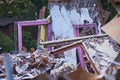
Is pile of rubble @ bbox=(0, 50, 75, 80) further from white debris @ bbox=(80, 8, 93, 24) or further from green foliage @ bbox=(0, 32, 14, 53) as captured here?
green foliage @ bbox=(0, 32, 14, 53)

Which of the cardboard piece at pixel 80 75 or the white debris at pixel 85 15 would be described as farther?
the white debris at pixel 85 15

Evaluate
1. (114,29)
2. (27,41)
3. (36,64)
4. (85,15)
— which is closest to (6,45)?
(27,41)

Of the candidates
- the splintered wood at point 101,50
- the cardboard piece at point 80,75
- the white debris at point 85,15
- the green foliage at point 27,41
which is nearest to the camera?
the cardboard piece at point 80,75

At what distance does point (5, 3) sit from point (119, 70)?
1379cm

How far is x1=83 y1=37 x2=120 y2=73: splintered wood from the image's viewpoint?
376 centimetres

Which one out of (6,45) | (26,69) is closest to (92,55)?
(26,69)

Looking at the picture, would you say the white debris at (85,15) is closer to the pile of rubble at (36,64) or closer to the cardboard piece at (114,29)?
the pile of rubble at (36,64)

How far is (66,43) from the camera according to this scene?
3969mm

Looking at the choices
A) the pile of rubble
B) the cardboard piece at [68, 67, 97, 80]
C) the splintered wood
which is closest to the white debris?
the pile of rubble

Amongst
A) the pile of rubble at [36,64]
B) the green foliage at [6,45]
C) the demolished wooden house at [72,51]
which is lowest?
the green foliage at [6,45]

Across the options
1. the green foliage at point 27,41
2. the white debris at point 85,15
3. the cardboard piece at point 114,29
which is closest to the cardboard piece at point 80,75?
the cardboard piece at point 114,29

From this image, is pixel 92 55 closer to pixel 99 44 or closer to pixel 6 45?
pixel 99 44

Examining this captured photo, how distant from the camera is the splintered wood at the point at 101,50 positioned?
12.3ft

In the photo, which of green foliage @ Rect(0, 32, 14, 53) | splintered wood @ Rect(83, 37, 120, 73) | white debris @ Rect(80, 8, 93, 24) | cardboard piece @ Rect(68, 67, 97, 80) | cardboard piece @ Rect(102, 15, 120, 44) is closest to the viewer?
cardboard piece @ Rect(68, 67, 97, 80)
